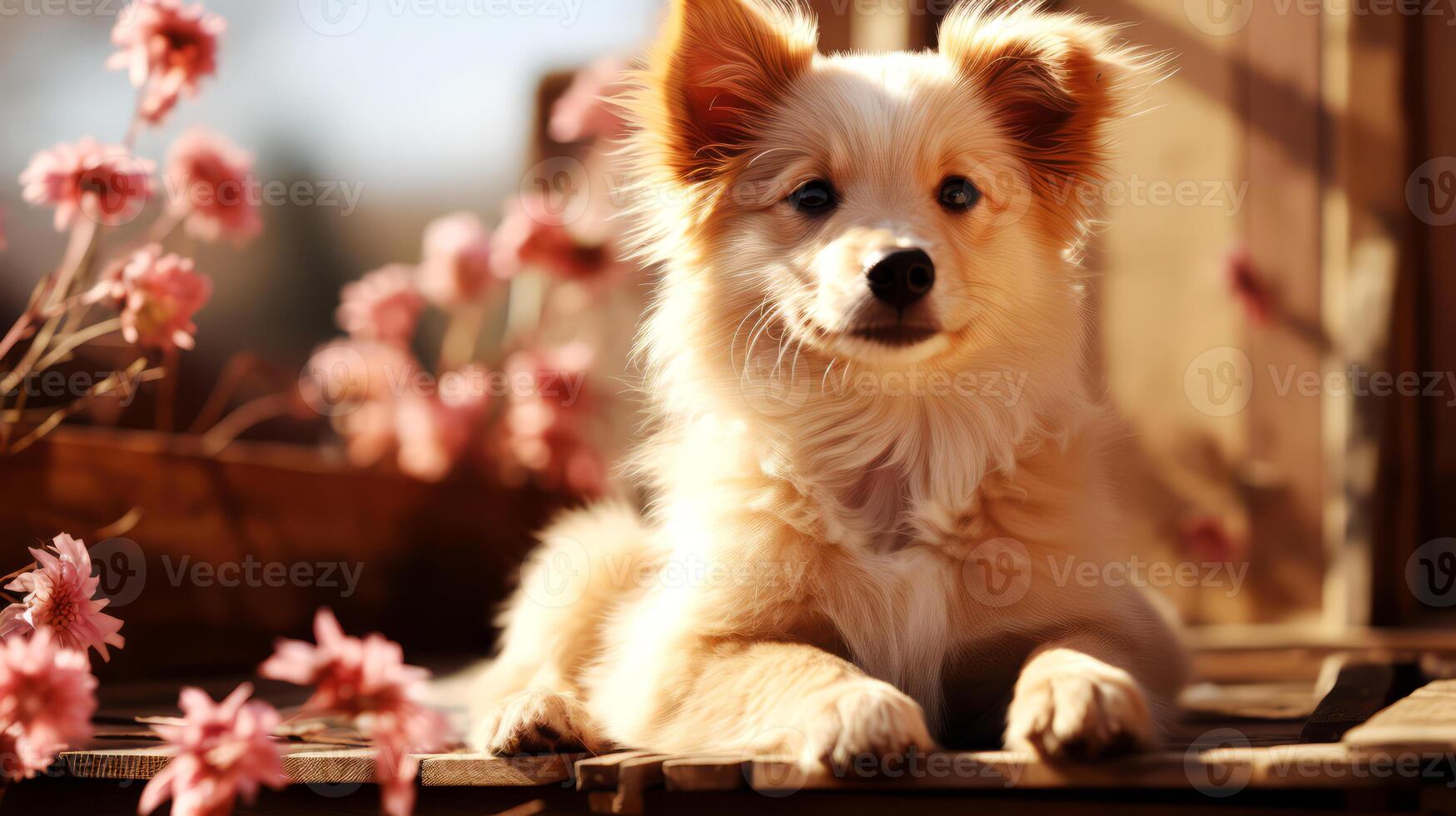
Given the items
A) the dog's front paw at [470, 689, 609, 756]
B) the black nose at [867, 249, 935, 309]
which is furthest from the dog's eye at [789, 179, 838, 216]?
the dog's front paw at [470, 689, 609, 756]

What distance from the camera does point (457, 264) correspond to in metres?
4.23

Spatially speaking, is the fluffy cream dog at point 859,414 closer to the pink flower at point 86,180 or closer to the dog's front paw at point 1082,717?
the dog's front paw at point 1082,717

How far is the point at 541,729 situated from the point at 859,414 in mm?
907

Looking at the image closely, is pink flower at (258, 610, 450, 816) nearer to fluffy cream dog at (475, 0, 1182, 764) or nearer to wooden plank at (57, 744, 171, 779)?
fluffy cream dog at (475, 0, 1182, 764)

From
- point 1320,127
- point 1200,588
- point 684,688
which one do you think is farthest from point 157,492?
point 1320,127

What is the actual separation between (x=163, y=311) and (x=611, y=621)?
122cm

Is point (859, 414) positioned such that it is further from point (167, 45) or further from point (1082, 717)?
point (167, 45)

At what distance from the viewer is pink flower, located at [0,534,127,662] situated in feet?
5.88

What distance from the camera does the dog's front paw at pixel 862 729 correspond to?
64.3 inches

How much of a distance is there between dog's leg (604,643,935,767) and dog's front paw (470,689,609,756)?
0.40ft

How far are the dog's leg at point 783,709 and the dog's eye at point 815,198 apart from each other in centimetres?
91

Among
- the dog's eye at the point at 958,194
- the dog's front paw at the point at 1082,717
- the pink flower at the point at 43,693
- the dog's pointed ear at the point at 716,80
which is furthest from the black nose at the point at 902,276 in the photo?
the pink flower at the point at 43,693

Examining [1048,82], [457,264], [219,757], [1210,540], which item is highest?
[1048,82]

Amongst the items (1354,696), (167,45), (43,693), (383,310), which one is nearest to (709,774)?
(43,693)
